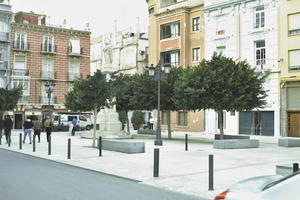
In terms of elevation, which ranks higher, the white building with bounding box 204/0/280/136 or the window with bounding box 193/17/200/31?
the window with bounding box 193/17/200/31

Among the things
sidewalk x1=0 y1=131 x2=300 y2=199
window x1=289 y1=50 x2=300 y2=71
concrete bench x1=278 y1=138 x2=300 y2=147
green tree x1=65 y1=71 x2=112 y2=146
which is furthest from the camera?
window x1=289 y1=50 x2=300 y2=71

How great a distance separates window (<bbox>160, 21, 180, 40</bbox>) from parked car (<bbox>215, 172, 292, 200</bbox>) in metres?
40.7

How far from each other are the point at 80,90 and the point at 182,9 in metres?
26.0

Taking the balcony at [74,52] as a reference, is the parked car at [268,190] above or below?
below

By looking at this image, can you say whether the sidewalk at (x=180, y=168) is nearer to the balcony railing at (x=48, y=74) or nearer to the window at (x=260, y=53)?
the window at (x=260, y=53)

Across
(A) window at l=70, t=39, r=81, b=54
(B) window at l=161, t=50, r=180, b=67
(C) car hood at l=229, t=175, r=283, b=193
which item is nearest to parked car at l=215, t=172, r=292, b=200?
(C) car hood at l=229, t=175, r=283, b=193

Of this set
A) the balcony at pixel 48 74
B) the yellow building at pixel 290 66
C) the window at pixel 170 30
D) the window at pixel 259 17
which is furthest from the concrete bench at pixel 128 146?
the balcony at pixel 48 74

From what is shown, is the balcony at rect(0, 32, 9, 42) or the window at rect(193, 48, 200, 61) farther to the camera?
the balcony at rect(0, 32, 9, 42)

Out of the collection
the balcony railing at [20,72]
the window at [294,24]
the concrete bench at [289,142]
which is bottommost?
the concrete bench at [289,142]

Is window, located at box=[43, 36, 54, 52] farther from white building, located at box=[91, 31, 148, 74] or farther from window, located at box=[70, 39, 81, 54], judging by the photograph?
white building, located at box=[91, 31, 148, 74]

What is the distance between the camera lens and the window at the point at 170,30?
1748 inches

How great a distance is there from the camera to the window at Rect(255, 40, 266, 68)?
117 feet

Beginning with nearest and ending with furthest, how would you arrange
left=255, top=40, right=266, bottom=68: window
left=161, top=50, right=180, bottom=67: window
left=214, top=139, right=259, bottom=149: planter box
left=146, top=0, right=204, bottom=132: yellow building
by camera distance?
left=214, top=139, right=259, bottom=149: planter box, left=255, top=40, right=266, bottom=68: window, left=146, top=0, right=204, bottom=132: yellow building, left=161, top=50, right=180, bottom=67: window

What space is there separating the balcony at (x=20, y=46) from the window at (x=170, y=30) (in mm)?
17836
